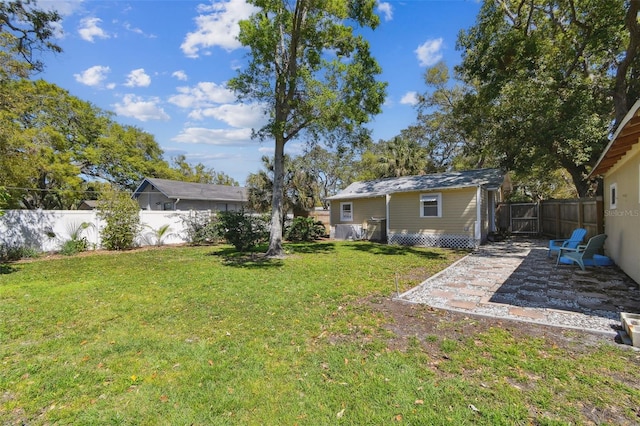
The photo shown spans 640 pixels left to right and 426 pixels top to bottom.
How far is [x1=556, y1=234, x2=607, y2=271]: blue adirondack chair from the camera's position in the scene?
7375mm

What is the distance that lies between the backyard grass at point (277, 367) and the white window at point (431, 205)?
868 centimetres

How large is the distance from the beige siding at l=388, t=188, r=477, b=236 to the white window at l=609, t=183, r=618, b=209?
4.33m

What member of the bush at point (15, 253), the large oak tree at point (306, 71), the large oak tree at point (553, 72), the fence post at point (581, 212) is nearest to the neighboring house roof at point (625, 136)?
the fence post at point (581, 212)

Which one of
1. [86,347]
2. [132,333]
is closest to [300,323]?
[132,333]

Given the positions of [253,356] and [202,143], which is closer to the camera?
[253,356]

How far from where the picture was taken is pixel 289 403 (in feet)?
8.66

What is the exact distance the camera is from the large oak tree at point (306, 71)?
406 inches

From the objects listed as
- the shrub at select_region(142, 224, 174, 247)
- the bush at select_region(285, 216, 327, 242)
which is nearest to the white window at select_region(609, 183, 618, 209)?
the bush at select_region(285, 216, 327, 242)

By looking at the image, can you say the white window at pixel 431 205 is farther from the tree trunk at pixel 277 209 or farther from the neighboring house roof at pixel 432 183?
the tree trunk at pixel 277 209

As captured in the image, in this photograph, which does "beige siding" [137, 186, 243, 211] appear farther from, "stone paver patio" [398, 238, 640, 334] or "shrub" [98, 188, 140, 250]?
"stone paver patio" [398, 238, 640, 334]

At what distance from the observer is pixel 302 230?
16250 millimetres

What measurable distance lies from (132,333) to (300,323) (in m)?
2.34

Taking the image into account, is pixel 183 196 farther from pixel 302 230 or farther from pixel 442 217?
pixel 442 217

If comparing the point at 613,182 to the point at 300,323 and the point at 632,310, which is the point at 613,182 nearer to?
the point at 632,310
